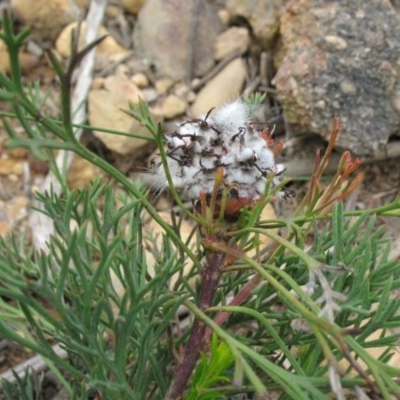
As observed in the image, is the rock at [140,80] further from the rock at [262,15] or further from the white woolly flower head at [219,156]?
the white woolly flower head at [219,156]

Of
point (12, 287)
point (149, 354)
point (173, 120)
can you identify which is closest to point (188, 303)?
point (149, 354)

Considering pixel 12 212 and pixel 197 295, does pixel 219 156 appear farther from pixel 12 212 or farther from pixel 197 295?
pixel 12 212

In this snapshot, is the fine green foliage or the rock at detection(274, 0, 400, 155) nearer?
the fine green foliage

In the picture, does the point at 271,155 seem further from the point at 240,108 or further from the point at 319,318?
the point at 319,318

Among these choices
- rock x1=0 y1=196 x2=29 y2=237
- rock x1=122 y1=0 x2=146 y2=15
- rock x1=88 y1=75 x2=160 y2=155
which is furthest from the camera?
rock x1=122 y1=0 x2=146 y2=15

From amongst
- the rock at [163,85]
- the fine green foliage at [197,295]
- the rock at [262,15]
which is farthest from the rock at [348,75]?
the fine green foliage at [197,295]

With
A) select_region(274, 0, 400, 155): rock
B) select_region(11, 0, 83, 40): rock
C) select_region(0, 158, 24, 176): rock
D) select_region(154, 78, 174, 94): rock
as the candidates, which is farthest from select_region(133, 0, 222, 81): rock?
select_region(0, 158, 24, 176): rock

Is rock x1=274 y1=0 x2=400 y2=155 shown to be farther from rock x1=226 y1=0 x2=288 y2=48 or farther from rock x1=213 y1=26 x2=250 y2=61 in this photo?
rock x1=213 y1=26 x2=250 y2=61
